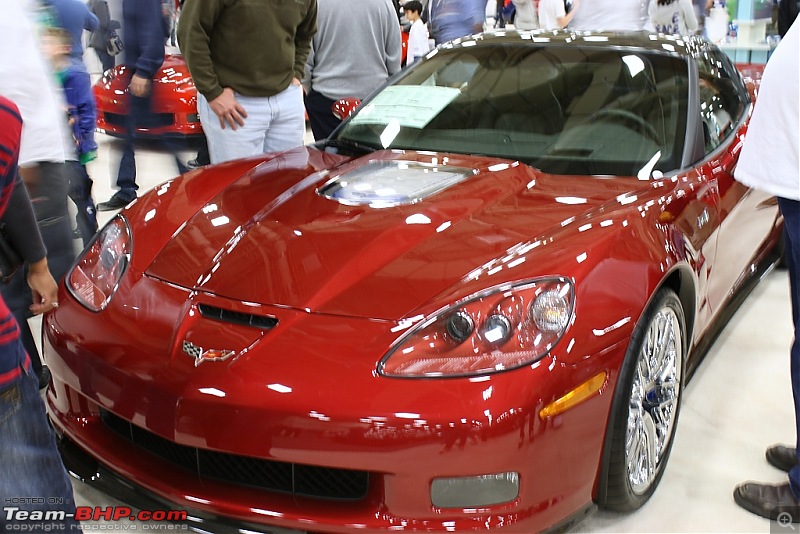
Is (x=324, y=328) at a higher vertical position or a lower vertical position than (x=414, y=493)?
Result: higher

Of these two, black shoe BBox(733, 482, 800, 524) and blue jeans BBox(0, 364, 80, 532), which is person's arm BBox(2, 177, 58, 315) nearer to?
blue jeans BBox(0, 364, 80, 532)

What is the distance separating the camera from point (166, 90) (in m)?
6.41

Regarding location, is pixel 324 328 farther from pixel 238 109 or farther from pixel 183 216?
pixel 238 109

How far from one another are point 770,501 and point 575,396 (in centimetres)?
83

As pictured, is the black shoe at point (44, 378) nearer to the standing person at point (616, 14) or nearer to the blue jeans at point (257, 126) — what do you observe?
the blue jeans at point (257, 126)

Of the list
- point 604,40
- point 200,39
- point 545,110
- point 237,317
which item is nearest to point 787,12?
point 604,40

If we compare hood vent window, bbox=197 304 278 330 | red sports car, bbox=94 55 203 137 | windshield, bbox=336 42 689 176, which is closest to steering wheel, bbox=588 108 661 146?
windshield, bbox=336 42 689 176

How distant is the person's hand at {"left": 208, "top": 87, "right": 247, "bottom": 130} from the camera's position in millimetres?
3582

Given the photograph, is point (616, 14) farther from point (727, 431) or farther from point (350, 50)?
point (727, 431)

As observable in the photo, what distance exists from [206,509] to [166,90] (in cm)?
513

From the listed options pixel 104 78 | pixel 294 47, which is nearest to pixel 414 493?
pixel 294 47

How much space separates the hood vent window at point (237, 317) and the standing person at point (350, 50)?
8.59 ft

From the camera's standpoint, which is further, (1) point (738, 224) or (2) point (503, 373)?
(1) point (738, 224)

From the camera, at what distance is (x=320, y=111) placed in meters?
4.68
